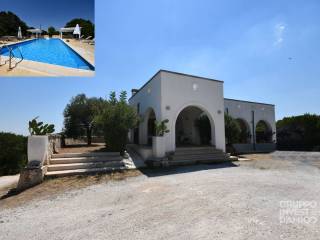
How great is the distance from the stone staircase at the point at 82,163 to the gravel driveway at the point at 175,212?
222 centimetres

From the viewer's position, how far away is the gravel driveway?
3764mm

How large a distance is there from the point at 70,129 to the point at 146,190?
46.8 ft

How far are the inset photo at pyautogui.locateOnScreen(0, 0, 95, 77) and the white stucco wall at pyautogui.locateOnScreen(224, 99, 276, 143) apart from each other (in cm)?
1403

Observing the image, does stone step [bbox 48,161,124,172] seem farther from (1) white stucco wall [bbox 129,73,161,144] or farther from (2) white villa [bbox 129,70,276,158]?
(1) white stucco wall [bbox 129,73,161,144]

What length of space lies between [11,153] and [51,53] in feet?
20.5

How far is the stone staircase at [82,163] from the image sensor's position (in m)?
8.84

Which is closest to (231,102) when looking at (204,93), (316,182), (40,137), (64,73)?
(204,93)

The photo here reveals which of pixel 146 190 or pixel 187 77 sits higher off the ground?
pixel 187 77

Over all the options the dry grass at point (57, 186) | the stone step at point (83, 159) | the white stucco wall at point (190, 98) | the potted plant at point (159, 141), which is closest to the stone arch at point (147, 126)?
the white stucco wall at point (190, 98)

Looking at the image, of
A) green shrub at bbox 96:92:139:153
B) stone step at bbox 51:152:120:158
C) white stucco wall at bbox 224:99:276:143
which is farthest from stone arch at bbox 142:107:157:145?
white stucco wall at bbox 224:99:276:143

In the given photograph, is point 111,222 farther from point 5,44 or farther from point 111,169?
point 5,44

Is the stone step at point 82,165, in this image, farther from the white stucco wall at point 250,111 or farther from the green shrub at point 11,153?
the white stucco wall at point 250,111

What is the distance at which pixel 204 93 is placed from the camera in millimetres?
13438

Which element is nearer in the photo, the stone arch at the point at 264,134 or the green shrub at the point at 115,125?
the green shrub at the point at 115,125
